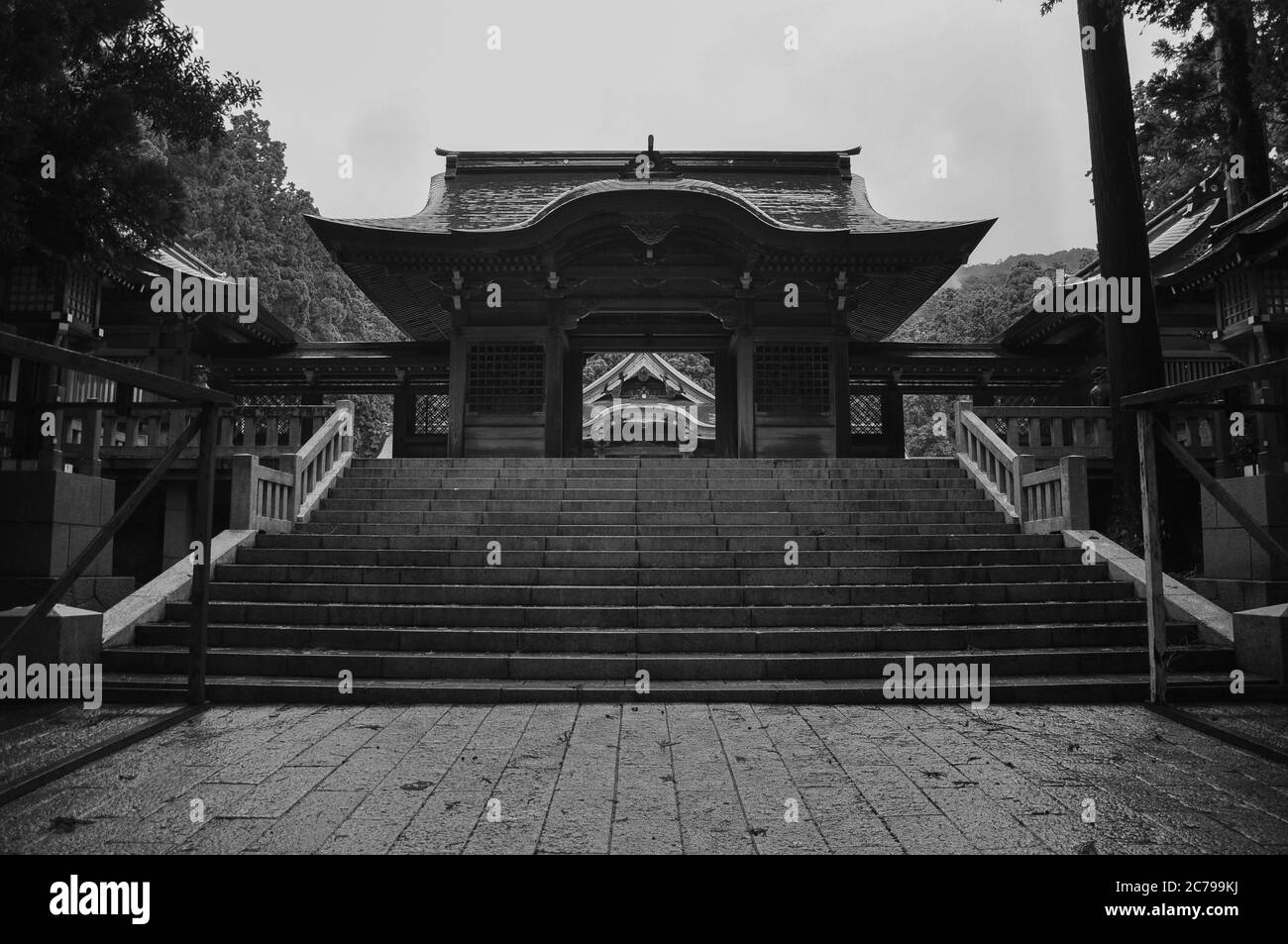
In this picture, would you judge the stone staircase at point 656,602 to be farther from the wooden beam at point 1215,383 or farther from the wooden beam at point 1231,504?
the wooden beam at point 1215,383

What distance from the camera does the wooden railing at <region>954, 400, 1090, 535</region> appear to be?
26.9 ft

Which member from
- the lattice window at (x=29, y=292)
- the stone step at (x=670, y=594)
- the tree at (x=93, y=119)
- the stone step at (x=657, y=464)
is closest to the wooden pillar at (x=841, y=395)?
the stone step at (x=657, y=464)

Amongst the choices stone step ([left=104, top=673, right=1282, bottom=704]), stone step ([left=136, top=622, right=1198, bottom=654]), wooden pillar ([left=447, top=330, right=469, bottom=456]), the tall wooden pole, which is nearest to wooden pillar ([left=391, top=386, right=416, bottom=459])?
wooden pillar ([left=447, top=330, right=469, bottom=456])

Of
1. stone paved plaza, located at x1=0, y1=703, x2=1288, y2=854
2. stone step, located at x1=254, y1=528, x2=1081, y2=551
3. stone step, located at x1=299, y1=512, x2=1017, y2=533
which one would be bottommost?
stone paved plaza, located at x1=0, y1=703, x2=1288, y2=854

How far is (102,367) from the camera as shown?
3887mm

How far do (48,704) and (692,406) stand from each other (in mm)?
20485

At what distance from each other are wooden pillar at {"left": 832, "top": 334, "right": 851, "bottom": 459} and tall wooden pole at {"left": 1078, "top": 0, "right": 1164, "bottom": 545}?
17.3ft

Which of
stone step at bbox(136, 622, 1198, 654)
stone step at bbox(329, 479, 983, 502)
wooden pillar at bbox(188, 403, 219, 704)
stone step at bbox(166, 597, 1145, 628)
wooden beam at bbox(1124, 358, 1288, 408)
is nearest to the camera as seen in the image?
wooden beam at bbox(1124, 358, 1288, 408)

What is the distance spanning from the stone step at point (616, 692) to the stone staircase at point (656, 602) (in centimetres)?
2

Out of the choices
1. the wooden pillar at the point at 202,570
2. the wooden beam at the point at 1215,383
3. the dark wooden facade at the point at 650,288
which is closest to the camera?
the wooden beam at the point at 1215,383

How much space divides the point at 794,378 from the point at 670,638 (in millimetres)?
8896

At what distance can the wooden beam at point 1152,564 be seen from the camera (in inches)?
200

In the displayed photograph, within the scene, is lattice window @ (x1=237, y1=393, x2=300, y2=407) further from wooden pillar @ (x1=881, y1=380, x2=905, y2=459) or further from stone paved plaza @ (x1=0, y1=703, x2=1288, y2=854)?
stone paved plaza @ (x1=0, y1=703, x2=1288, y2=854)
